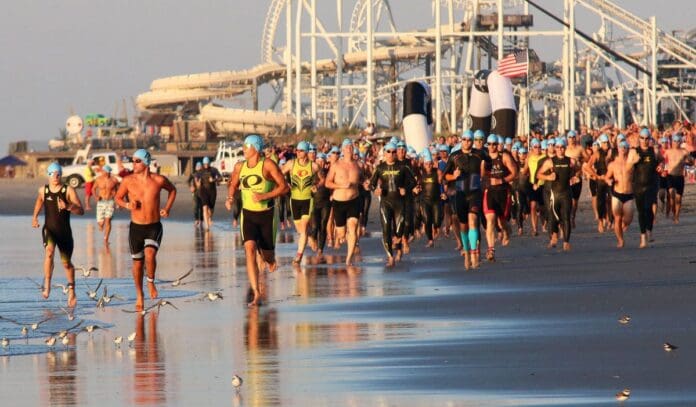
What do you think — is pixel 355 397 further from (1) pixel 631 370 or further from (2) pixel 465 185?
(2) pixel 465 185

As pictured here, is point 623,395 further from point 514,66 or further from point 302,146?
point 514,66

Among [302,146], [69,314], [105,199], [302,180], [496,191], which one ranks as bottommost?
[69,314]

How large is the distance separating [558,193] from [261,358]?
1310cm

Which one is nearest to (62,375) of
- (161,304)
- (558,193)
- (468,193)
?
(161,304)

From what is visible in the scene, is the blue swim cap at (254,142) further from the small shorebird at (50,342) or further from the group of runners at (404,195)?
the small shorebird at (50,342)

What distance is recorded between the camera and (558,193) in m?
24.7

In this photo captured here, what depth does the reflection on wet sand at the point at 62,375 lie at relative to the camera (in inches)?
397

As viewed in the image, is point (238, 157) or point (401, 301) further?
point (238, 157)

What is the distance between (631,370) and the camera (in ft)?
35.0

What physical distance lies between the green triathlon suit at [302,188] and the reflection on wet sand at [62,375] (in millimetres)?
10136

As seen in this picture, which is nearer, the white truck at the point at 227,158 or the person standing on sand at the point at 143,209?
the person standing on sand at the point at 143,209

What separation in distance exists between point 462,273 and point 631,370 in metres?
9.77

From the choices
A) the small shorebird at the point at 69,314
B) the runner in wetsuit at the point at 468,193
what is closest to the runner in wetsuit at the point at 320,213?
the runner in wetsuit at the point at 468,193

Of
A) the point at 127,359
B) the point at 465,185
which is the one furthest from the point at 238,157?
the point at 127,359
